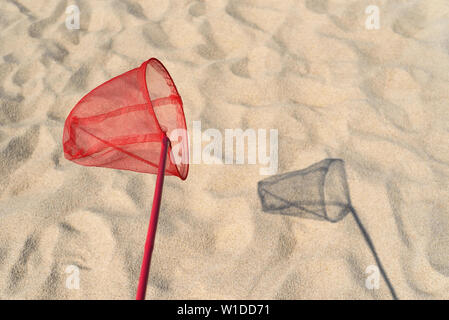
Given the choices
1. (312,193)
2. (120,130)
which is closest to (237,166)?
(312,193)

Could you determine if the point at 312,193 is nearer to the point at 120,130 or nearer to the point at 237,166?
the point at 237,166

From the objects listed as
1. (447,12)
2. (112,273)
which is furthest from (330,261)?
(447,12)

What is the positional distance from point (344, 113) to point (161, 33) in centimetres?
95

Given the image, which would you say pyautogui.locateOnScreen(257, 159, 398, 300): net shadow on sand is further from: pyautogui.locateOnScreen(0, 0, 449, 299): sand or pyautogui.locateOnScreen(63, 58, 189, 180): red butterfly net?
pyautogui.locateOnScreen(63, 58, 189, 180): red butterfly net

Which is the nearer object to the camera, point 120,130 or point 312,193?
point 120,130

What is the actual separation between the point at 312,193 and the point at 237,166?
271mm

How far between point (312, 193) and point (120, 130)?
0.64 meters

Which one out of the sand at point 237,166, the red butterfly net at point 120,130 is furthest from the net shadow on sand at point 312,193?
the red butterfly net at point 120,130

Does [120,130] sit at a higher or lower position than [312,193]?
higher

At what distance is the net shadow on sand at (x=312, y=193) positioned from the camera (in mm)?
1383

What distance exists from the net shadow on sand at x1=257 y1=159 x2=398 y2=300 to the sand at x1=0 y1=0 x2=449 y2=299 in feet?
0.10

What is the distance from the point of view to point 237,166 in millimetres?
1533

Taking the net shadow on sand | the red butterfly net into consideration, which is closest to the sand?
the net shadow on sand

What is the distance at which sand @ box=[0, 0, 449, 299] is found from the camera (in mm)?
1250
